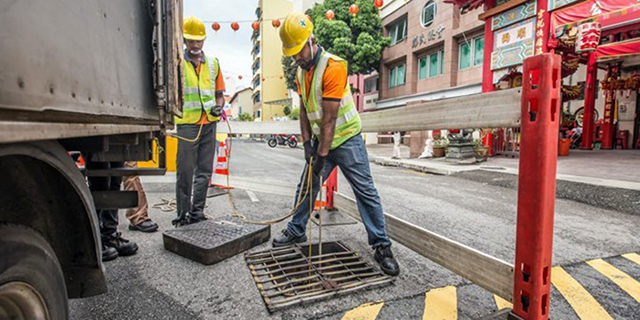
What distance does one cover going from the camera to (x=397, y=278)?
2408 millimetres

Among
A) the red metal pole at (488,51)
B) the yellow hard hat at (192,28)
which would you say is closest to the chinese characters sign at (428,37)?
the red metal pole at (488,51)

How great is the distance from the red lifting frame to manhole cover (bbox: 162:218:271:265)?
2.03 metres

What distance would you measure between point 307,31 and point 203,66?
152cm

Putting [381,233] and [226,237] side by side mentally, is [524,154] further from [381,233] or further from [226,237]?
[226,237]

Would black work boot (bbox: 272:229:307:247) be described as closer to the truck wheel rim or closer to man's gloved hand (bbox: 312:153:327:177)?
man's gloved hand (bbox: 312:153:327:177)

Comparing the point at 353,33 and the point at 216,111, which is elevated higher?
the point at 353,33

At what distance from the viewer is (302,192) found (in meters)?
3.08

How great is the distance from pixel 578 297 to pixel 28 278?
2.79 meters

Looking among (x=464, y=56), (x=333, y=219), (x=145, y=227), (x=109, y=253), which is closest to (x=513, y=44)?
(x=464, y=56)

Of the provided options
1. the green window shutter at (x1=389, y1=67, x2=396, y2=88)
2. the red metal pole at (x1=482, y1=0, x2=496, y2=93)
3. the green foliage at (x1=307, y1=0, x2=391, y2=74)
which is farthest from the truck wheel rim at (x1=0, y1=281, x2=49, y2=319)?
the green window shutter at (x1=389, y1=67, x2=396, y2=88)

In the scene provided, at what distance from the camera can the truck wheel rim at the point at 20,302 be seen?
897 mm

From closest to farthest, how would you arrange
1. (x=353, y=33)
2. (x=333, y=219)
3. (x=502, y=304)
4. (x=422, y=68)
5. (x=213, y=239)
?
(x=502, y=304), (x=213, y=239), (x=333, y=219), (x=422, y=68), (x=353, y=33)

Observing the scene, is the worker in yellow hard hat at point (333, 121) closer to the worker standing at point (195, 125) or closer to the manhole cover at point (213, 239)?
the manhole cover at point (213, 239)

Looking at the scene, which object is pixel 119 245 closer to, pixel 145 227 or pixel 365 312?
pixel 145 227
